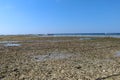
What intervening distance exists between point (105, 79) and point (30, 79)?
309 cm

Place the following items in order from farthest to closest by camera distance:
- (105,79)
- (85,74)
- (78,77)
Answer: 1. (85,74)
2. (78,77)
3. (105,79)

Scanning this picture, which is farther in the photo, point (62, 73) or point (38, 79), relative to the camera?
point (62, 73)

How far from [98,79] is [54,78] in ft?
5.98

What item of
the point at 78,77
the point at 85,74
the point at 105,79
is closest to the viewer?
the point at 105,79

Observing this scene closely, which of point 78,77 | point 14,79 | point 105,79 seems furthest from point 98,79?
point 14,79

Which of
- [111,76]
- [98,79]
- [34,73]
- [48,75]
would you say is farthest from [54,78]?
[111,76]

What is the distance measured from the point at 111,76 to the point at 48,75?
2.75 metres

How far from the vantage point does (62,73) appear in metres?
8.08

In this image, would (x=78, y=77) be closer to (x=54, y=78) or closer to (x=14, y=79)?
(x=54, y=78)

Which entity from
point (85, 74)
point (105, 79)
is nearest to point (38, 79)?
point (85, 74)

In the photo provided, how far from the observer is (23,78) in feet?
24.3

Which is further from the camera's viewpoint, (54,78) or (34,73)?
(34,73)

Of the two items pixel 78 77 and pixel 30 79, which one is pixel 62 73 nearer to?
pixel 78 77

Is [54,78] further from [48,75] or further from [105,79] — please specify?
[105,79]
